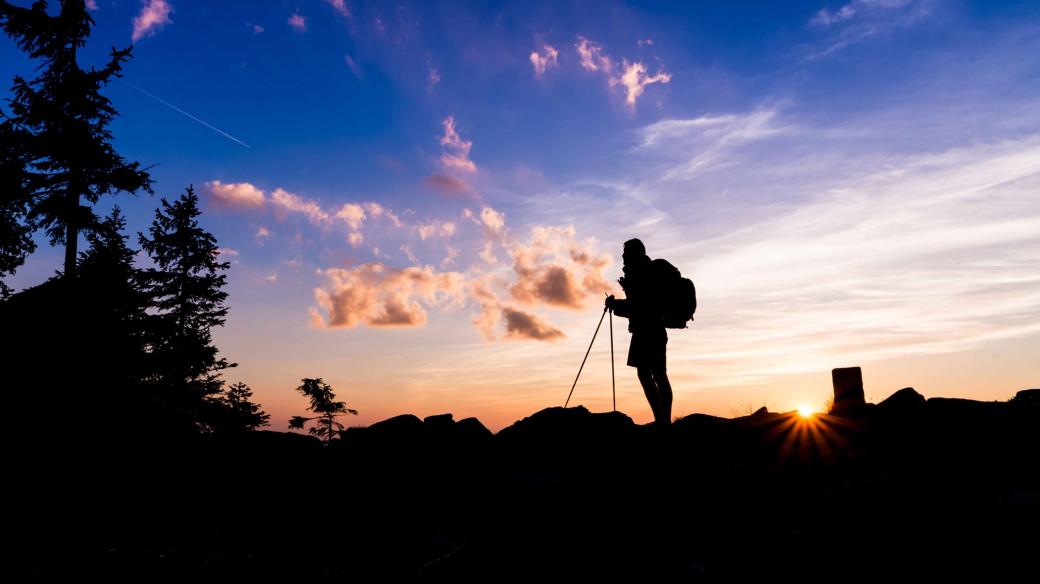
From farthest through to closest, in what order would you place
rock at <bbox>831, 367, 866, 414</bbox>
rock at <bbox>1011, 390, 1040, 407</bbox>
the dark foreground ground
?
1. rock at <bbox>831, 367, 866, 414</bbox>
2. rock at <bbox>1011, 390, 1040, 407</bbox>
3. the dark foreground ground

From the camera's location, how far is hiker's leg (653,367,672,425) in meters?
9.01

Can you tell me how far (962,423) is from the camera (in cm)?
815

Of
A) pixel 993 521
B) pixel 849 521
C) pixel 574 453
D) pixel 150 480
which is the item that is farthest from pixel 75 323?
pixel 993 521

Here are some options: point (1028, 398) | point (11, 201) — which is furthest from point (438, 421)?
point (11, 201)

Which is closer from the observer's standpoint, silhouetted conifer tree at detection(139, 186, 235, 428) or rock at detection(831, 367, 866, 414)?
rock at detection(831, 367, 866, 414)

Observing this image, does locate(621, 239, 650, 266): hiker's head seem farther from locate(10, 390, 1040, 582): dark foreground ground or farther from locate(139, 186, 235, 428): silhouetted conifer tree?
locate(139, 186, 235, 428): silhouetted conifer tree

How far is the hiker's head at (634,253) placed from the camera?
936cm

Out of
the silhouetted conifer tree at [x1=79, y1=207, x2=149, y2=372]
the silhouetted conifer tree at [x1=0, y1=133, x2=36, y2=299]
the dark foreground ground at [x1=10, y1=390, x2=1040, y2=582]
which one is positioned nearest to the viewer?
the dark foreground ground at [x1=10, y1=390, x2=1040, y2=582]

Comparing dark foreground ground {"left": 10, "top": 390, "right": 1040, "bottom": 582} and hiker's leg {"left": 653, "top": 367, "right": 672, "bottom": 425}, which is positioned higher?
hiker's leg {"left": 653, "top": 367, "right": 672, "bottom": 425}

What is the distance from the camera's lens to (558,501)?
6.95 m

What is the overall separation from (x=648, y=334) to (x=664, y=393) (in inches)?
35.7

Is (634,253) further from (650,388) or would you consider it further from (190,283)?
(190,283)

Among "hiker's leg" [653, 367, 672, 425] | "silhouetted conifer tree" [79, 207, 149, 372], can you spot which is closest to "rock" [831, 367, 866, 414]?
"hiker's leg" [653, 367, 672, 425]

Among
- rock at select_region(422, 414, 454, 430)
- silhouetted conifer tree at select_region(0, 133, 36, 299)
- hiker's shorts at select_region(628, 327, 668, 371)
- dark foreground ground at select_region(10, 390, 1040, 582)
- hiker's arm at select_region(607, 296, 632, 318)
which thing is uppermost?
silhouetted conifer tree at select_region(0, 133, 36, 299)
